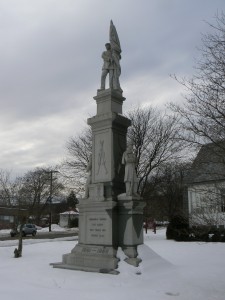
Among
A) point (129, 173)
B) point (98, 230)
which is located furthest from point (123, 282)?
point (129, 173)

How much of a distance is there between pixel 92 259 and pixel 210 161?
5.29 m

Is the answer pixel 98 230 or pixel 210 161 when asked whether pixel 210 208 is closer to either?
pixel 210 161

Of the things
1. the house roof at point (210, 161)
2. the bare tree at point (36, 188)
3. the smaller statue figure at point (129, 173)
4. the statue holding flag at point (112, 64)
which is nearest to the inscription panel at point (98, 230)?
the smaller statue figure at point (129, 173)

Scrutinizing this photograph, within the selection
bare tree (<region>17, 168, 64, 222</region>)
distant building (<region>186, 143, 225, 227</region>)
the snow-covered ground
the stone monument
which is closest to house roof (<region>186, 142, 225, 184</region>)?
distant building (<region>186, 143, 225, 227</region>)

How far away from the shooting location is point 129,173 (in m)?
12.6

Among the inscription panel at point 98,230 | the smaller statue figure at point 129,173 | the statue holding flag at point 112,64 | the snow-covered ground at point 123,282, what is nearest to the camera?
the snow-covered ground at point 123,282

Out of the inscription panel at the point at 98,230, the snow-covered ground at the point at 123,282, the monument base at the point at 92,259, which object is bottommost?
the snow-covered ground at the point at 123,282

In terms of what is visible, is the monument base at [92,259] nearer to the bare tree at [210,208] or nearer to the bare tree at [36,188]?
the bare tree at [210,208]

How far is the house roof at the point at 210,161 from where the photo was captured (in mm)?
8250

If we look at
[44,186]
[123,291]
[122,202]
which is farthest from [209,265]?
[44,186]

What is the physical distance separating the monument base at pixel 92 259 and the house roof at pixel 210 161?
12.3 feet

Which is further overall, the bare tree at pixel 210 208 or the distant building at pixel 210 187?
the bare tree at pixel 210 208

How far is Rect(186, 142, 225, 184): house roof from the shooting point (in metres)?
8.25

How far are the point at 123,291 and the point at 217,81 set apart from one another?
5.19 meters
